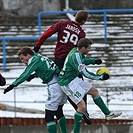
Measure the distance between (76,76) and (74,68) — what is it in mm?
255

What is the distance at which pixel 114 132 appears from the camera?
1339 cm

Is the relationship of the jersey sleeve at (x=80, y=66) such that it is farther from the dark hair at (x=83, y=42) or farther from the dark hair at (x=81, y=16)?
the dark hair at (x=81, y=16)

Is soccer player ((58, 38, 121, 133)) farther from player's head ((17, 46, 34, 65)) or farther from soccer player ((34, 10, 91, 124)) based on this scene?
player's head ((17, 46, 34, 65))

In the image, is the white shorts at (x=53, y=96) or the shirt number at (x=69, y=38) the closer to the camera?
the white shorts at (x=53, y=96)

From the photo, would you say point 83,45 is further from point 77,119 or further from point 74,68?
point 77,119

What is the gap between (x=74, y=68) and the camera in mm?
11031

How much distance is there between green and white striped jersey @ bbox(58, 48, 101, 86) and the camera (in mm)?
10938

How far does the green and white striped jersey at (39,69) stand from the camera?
11000 mm

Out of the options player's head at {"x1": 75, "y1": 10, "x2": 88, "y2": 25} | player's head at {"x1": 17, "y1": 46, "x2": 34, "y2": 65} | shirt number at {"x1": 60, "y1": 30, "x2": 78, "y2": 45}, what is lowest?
player's head at {"x1": 17, "y1": 46, "x2": 34, "y2": 65}

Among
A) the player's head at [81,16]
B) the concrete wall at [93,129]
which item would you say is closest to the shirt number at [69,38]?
the player's head at [81,16]

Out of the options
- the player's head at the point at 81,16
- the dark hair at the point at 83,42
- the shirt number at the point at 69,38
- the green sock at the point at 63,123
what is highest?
the player's head at the point at 81,16

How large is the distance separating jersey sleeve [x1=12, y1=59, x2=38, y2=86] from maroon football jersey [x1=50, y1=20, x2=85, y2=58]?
0.69 metres

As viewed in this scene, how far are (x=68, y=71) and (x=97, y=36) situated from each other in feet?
39.4

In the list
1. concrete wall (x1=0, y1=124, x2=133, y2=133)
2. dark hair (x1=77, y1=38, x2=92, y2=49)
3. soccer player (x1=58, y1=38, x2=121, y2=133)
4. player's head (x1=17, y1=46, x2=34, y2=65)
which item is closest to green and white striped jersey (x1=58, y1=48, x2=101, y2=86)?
soccer player (x1=58, y1=38, x2=121, y2=133)
